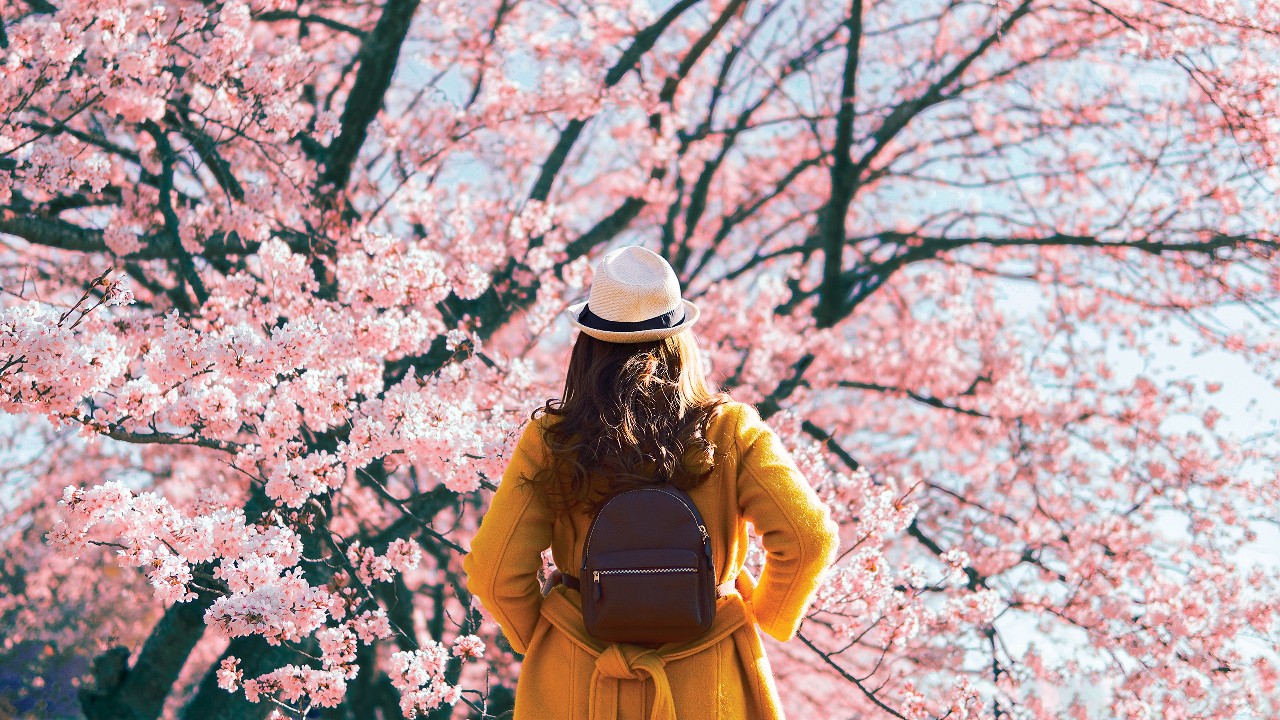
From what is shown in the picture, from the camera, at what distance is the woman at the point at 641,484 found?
5.69ft

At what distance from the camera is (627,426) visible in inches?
67.9

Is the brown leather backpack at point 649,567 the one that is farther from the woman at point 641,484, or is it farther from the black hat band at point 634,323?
the black hat band at point 634,323

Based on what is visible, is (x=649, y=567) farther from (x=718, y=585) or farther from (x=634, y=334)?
(x=634, y=334)

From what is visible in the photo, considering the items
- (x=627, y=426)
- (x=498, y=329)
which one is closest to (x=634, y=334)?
(x=627, y=426)

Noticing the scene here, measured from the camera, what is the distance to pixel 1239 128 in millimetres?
5277

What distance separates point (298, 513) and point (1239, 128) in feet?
18.0

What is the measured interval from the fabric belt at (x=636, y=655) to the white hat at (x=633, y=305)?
56cm

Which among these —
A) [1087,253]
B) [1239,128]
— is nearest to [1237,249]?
[1239,128]

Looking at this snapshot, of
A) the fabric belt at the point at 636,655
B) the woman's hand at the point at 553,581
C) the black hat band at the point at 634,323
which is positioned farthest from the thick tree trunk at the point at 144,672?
the black hat band at the point at 634,323

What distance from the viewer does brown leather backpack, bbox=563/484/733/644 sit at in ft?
5.40

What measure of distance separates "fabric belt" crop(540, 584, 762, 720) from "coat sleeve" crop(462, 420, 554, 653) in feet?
0.25

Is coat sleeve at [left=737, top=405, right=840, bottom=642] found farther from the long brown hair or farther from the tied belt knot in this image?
the tied belt knot

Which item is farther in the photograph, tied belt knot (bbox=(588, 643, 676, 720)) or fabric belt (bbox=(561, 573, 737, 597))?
fabric belt (bbox=(561, 573, 737, 597))

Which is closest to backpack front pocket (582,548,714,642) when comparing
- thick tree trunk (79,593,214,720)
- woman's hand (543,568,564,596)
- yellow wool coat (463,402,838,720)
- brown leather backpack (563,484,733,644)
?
brown leather backpack (563,484,733,644)
